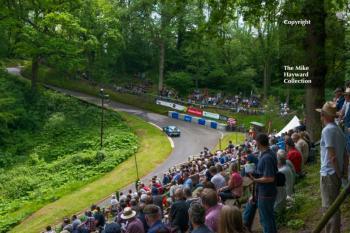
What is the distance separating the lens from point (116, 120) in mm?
50938

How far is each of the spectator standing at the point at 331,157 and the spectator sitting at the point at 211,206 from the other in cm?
171

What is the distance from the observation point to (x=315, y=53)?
611 inches

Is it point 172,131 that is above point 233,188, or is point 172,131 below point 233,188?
below

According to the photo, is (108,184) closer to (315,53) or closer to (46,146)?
(46,146)

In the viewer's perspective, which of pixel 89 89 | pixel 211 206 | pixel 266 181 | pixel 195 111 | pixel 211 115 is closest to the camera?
pixel 211 206

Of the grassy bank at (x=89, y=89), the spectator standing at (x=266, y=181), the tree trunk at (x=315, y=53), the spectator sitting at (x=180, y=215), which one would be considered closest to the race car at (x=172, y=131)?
the grassy bank at (x=89, y=89)

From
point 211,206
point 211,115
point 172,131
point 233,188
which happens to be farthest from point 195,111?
point 211,206

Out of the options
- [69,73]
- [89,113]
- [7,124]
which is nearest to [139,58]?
[69,73]

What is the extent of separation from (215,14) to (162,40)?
47645mm

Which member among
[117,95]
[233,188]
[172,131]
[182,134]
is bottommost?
[182,134]

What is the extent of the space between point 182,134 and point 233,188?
3715 centimetres

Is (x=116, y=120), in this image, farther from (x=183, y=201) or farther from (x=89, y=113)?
(x=183, y=201)

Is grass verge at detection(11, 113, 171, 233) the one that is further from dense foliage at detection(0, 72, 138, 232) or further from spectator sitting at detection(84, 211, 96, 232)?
spectator sitting at detection(84, 211, 96, 232)

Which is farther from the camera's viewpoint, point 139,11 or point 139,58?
point 139,58
